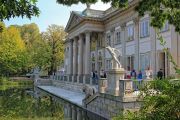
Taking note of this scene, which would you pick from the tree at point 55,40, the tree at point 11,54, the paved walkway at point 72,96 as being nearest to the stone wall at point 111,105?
the paved walkway at point 72,96

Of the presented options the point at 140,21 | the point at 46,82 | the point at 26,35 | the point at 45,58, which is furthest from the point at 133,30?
the point at 26,35

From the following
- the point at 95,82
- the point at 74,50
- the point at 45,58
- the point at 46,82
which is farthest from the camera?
the point at 45,58

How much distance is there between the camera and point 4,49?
62.2m

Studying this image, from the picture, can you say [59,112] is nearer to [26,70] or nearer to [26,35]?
[26,70]

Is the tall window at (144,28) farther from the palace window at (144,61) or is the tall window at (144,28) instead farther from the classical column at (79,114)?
the classical column at (79,114)

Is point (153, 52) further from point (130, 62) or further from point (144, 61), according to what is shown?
point (130, 62)

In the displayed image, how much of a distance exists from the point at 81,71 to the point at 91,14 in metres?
7.87

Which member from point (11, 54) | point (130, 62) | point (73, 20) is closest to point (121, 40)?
point (130, 62)

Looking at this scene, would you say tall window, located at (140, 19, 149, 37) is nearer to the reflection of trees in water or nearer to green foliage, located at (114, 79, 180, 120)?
the reflection of trees in water

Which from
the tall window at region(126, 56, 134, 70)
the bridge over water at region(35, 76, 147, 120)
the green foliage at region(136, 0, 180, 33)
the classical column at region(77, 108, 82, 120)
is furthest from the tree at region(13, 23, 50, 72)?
the green foliage at region(136, 0, 180, 33)

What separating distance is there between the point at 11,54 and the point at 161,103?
60.6 m

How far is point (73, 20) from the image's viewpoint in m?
42.4

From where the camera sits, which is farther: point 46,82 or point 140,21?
point 46,82

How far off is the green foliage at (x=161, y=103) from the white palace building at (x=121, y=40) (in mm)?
16798
